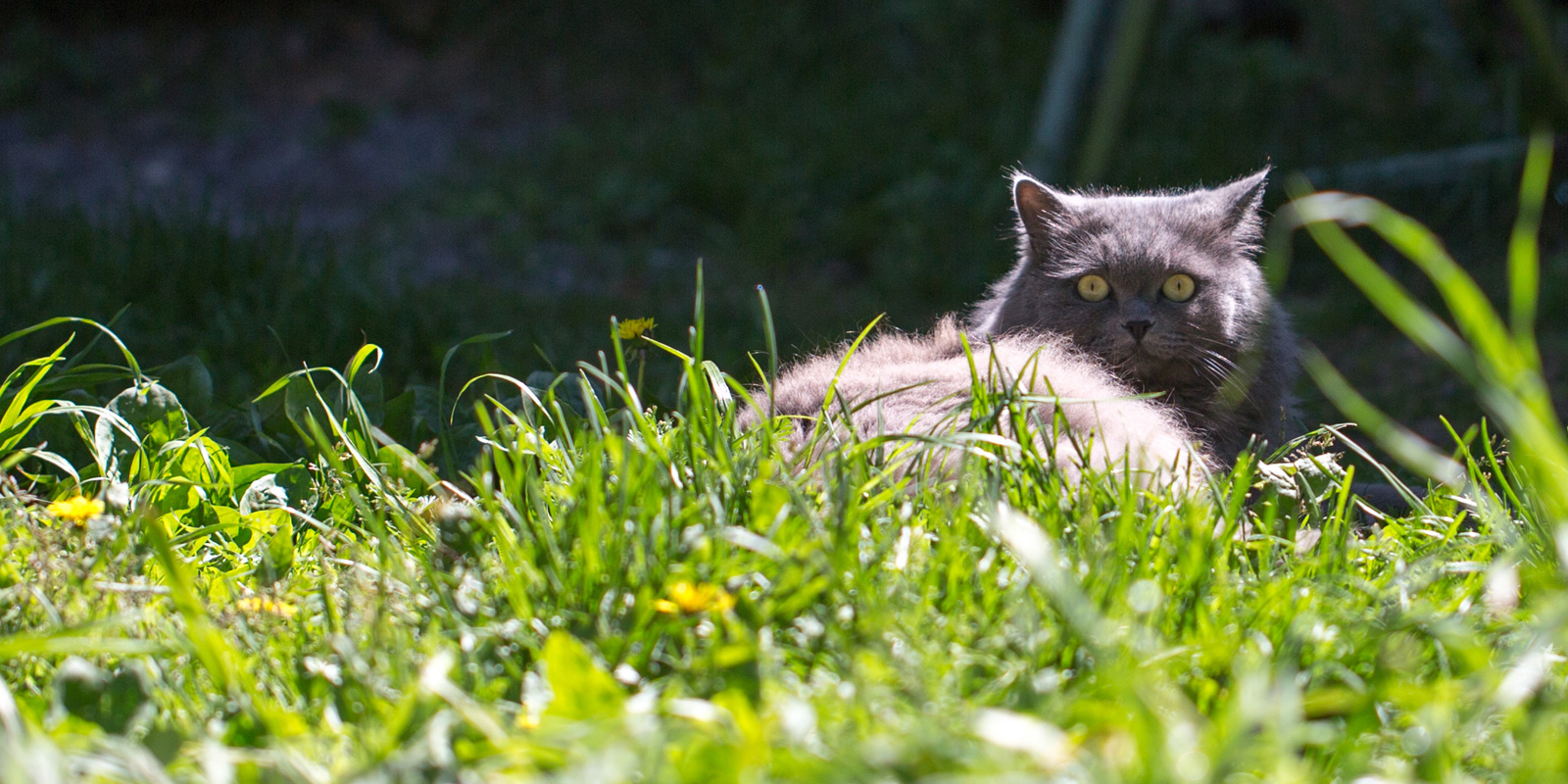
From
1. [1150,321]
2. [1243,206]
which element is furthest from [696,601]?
[1243,206]

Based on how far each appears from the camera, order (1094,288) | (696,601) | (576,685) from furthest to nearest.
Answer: (1094,288), (696,601), (576,685)

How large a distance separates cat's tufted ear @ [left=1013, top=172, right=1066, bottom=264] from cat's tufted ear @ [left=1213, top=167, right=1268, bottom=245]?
375 millimetres

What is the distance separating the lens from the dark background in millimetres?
3672

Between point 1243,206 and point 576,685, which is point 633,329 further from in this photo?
point 1243,206

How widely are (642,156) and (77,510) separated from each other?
14.9ft

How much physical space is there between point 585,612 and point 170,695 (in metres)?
0.50

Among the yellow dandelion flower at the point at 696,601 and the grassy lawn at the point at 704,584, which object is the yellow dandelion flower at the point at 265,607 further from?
the yellow dandelion flower at the point at 696,601

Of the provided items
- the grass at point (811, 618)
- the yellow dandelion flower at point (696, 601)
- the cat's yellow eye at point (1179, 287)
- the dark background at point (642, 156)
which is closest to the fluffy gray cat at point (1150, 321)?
the cat's yellow eye at point (1179, 287)

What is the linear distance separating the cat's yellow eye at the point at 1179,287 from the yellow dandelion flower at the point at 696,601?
1.59 meters

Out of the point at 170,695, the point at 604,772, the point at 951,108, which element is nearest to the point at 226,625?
the point at 170,695

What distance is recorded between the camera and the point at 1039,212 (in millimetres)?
2803

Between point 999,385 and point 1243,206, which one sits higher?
point 1243,206

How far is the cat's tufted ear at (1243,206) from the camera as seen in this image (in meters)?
2.70

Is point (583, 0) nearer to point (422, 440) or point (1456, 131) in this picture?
point (1456, 131)
